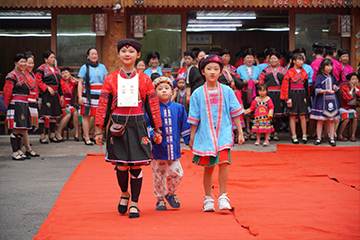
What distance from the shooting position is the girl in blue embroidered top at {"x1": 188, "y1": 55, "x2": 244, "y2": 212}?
4.38 metres

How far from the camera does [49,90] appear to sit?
9148 millimetres

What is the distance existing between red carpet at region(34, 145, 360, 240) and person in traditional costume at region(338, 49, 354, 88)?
9.99 ft

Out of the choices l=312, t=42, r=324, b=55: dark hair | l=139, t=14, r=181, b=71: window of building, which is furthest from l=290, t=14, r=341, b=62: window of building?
l=139, t=14, r=181, b=71: window of building

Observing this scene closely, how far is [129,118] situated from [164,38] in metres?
6.69

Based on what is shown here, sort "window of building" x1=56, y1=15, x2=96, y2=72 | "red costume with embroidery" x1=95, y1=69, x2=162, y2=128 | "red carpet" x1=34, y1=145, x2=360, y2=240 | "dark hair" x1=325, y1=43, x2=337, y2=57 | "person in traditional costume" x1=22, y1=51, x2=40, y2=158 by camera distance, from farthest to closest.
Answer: "window of building" x1=56, y1=15, x2=96, y2=72 < "dark hair" x1=325, y1=43, x2=337, y2=57 < "person in traditional costume" x1=22, y1=51, x2=40, y2=158 < "red costume with embroidery" x1=95, y1=69, x2=162, y2=128 < "red carpet" x1=34, y1=145, x2=360, y2=240

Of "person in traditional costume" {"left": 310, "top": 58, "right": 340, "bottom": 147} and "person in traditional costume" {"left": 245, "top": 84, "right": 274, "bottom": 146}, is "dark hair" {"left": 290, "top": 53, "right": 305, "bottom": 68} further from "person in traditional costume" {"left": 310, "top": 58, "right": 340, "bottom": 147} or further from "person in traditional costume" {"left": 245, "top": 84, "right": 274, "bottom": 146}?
"person in traditional costume" {"left": 245, "top": 84, "right": 274, "bottom": 146}

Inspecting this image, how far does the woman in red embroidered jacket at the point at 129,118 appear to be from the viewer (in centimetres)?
418

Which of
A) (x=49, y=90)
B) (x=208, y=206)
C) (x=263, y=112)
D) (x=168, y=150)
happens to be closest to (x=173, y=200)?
(x=208, y=206)

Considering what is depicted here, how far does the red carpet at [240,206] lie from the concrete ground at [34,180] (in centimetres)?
17

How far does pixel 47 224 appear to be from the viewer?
3926 mm

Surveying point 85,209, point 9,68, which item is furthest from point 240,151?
point 9,68

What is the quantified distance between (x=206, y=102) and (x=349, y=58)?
7.51 metres

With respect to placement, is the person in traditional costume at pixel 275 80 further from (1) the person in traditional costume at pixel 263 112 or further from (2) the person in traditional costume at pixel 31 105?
(2) the person in traditional costume at pixel 31 105

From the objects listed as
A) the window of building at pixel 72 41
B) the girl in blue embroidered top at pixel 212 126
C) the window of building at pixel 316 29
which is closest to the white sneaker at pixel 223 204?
Answer: the girl in blue embroidered top at pixel 212 126
